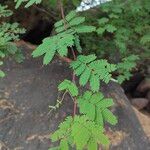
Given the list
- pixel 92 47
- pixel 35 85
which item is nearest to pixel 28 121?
pixel 35 85

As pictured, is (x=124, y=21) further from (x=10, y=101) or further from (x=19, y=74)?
(x=10, y=101)

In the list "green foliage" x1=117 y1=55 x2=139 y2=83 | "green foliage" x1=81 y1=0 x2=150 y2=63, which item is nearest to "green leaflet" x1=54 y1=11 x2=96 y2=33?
"green foliage" x1=81 y1=0 x2=150 y2=63

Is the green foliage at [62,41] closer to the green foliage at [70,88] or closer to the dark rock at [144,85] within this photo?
the green foliage at [70,88]

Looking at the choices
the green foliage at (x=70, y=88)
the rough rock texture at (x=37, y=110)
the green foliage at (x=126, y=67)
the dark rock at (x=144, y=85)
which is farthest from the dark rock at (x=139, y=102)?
the green foliage at (x=70, y=88)

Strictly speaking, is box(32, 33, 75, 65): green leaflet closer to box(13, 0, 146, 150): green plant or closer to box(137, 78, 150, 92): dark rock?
box(13, 0, 146, 150): green plant

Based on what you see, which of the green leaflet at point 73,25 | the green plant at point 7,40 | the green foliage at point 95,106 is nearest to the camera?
the green foliage at point 95,106

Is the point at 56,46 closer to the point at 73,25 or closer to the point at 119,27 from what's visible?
the point at 73,25
